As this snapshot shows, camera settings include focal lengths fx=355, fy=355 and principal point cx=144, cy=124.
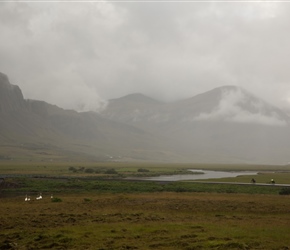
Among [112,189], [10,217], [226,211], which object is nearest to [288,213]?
[226,211]

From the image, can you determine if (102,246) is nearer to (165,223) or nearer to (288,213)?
(165,223)

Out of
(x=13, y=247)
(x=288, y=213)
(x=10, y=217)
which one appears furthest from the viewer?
(x=288, y=213)

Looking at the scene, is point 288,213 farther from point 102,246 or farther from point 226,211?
point 102,246

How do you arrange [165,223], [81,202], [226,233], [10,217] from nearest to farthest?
[226,233] < [165,223] < [10,217] < [81,202]

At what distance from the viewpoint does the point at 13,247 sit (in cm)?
2545

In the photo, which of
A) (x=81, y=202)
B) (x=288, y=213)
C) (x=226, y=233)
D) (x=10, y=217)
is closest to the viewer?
(x=226, y=233)

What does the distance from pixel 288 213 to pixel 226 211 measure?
686 centimetres

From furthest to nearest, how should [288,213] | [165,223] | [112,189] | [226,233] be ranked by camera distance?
[112,189] < [288,213] < [165,223] < [226,233]

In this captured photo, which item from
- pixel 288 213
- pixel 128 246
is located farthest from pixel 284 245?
pixel 288 213

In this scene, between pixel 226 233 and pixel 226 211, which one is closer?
pixel 226 233

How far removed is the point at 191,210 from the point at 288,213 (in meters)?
10.9

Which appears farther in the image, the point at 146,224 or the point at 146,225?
the point at 146,224

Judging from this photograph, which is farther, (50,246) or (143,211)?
(143,211)

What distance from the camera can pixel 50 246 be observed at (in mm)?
25875
